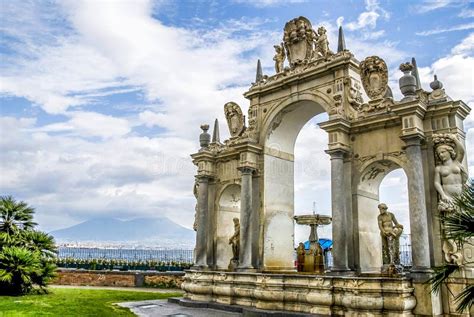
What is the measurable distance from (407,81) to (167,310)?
1093cm

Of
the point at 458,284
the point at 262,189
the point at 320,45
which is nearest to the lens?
the point at 458,284

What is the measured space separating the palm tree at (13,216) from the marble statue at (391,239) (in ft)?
49.2

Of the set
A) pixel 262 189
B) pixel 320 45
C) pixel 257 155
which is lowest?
pixel 262 189

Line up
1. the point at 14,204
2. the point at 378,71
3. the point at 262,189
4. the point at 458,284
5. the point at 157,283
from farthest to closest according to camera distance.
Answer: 1. the point at 157,283
2. the point at 14,204
3. the point at 262,189
4. the point at 378,71
5. the point at 458,284

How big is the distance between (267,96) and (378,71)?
4728mm

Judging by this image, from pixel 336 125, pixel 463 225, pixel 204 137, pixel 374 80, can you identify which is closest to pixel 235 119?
pixel 204 137

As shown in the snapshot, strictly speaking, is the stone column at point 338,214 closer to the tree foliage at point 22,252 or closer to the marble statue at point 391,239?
the marble statue at point 391,239

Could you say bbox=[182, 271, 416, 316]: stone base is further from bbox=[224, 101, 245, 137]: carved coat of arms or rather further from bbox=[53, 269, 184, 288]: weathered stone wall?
bbox=[53, 269, 184, 288]: weathered stone wall

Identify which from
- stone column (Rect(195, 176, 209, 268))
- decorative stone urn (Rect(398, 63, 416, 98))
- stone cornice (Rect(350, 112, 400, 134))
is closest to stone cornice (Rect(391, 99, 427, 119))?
decorative stone urn (Rect(398, 63, 416, 98))

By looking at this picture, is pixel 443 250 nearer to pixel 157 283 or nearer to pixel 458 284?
pixel 458 284

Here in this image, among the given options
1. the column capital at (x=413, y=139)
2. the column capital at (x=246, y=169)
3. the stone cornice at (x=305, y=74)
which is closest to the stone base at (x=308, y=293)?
the column capital at (x=413, y=139)

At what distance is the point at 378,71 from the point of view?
43.9 ft

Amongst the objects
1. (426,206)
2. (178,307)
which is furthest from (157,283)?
(426,206)

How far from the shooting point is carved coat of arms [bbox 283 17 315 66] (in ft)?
51.1
